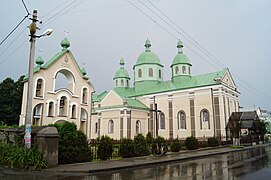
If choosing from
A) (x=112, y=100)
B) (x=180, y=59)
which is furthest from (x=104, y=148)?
(x=180, y=59)

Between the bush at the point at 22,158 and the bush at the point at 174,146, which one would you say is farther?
the bush at the point at 174,146

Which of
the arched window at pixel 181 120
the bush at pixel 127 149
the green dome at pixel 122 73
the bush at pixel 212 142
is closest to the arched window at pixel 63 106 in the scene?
the bush at pixel 127 149

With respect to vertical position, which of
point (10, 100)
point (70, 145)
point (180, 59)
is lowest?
point (70, 145)

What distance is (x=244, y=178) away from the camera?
887 centimetres

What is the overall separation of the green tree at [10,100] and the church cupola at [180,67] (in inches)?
1066

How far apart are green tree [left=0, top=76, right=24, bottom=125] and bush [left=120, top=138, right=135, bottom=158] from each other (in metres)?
27.7

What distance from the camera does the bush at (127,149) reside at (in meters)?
16.7

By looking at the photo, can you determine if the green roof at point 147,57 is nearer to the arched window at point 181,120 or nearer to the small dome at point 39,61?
the arched window at point 181,120

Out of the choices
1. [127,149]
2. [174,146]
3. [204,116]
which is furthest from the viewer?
[204,116]

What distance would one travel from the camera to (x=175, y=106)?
3962 cm

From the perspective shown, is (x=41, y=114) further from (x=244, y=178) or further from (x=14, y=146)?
(x=244, y=178)

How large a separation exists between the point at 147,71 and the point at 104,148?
32463mm

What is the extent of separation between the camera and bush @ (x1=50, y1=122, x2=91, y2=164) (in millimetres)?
12586

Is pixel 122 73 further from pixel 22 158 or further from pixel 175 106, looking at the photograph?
pixel 22 158
